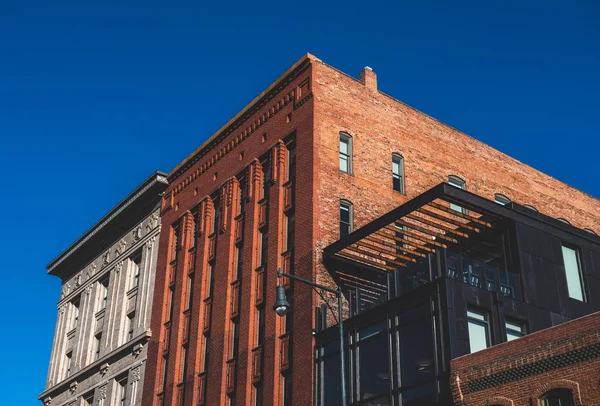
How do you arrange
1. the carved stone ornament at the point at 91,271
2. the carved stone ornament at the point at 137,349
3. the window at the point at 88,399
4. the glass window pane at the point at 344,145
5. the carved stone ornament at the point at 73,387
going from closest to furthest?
the glass window pane at the point at 344,145 < the carved stone ornament at the point at 137,349 < the window at the point at 88,399 < the carved stone ornament at the point at 73,387 < the carved stone ornament at the point at 91,271

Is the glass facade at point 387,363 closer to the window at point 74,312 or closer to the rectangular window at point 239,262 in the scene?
the rectangular window at point 239,262

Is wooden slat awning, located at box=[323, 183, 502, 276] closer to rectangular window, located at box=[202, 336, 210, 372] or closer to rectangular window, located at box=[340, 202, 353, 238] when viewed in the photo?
rectangular window, located at box=[340, 202, 353, 238]

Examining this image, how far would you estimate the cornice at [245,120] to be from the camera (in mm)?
37688

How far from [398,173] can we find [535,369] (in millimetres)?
16919

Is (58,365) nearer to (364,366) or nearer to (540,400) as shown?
(364,366)

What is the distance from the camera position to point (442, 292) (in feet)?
83.9

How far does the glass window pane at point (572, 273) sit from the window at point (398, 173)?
28.5ft

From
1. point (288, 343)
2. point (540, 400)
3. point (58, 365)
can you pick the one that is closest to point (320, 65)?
point (288, 343)

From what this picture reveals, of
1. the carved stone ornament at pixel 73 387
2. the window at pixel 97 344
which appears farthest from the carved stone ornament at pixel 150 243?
the carved stone ornament at pixel 73 387

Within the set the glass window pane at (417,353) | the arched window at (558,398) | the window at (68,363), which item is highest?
the window at (68,363)

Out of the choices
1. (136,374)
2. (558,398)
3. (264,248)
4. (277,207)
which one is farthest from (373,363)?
(136,374)

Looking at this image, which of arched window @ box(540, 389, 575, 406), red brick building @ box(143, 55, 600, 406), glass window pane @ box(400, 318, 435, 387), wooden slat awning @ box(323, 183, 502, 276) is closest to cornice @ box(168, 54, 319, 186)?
red brick building @ box(143, 55, 600, 406)

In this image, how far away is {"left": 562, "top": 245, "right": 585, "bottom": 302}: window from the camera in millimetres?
30672

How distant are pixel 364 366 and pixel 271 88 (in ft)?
52.3
